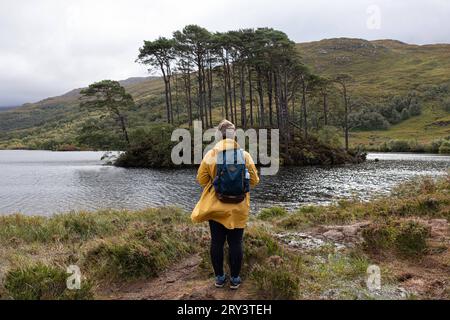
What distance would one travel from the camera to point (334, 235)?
29.3 ft

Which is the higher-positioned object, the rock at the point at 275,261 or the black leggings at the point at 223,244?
the black leggings at the point at 223,244

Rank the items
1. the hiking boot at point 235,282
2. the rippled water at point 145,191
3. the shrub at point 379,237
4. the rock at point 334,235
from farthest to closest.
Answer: the rippled water at point 145,191
the rock at point 334,235
the shrub at point 379,237
the hiking boot at point 235,282

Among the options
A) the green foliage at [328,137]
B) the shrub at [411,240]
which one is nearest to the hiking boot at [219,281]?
the shrub at [411,240]

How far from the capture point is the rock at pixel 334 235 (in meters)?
8.72

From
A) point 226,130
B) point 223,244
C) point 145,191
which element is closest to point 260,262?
point 223,244

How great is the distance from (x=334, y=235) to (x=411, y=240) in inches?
74.8

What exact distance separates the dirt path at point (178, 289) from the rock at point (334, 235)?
3.62 meters

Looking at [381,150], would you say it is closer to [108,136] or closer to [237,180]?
[108,136]

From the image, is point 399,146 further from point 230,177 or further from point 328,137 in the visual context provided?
point 230,177

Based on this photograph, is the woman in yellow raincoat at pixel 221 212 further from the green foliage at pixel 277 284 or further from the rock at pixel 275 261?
the rock at pixel 275 261

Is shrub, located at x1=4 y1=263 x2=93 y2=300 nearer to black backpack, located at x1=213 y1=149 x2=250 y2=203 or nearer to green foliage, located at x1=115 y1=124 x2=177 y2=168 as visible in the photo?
black backpack, located at x1=213 y1=149 x2=250 y2=203

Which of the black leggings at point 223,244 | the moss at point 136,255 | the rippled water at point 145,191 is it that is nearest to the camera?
the black leggings at point 223,244
